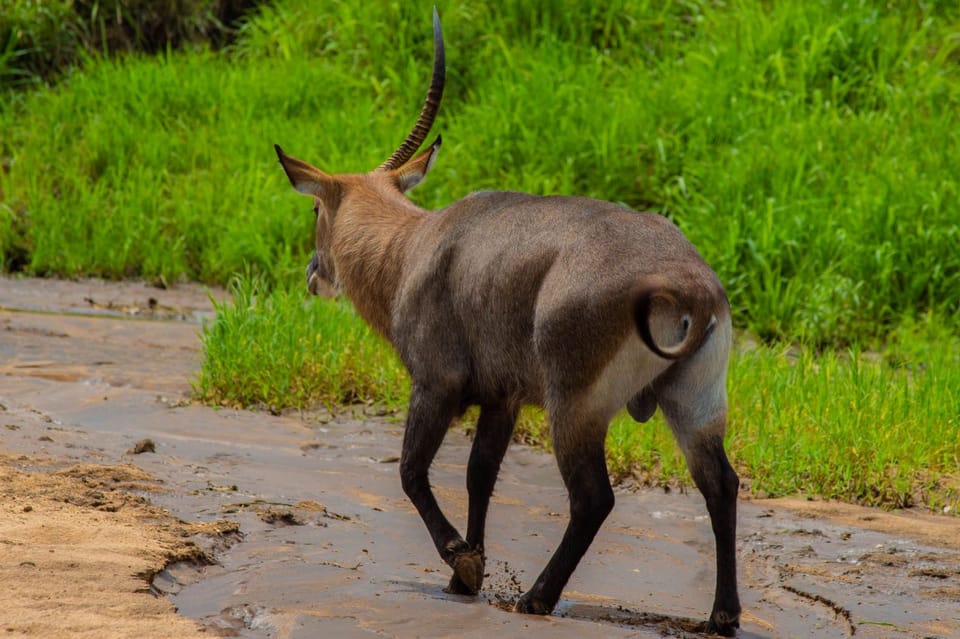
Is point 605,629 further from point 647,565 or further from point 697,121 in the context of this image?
point 697,121

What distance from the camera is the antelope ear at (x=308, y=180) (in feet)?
16.6

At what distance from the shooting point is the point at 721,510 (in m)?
3.84

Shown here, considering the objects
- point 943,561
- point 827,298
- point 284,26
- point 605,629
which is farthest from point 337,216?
point 284,26

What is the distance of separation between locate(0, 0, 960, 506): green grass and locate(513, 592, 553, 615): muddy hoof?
1.72 meters

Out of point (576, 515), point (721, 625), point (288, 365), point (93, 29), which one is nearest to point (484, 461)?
point (576, 515)

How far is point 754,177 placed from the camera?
8.65 metres

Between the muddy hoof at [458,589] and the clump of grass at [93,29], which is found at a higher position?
the clump of grass at [93,29]

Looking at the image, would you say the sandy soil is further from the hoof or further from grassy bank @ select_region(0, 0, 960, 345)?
grassy bank @ select_region(0, 0, 960, 345)

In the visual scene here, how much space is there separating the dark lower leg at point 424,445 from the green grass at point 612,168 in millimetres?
1533

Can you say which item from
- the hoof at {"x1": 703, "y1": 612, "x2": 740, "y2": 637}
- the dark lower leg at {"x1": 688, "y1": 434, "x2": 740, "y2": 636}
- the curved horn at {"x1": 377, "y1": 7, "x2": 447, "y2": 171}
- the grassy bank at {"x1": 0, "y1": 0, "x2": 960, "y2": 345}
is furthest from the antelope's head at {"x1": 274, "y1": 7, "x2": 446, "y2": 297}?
the grassy bank at {"x1": 0, "y1": 0, "x2": 960, "y2": 345}

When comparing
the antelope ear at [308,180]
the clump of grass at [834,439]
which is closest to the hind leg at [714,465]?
the clump of grass at [834,439]

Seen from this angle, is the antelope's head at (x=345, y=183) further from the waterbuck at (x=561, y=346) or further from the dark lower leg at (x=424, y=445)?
the dark lower leg at (x=424, y=445)

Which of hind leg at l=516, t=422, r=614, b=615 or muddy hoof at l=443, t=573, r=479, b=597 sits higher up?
hind leg at l=516, t=422, r=614, b=615

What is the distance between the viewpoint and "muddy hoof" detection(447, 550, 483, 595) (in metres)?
3.98
